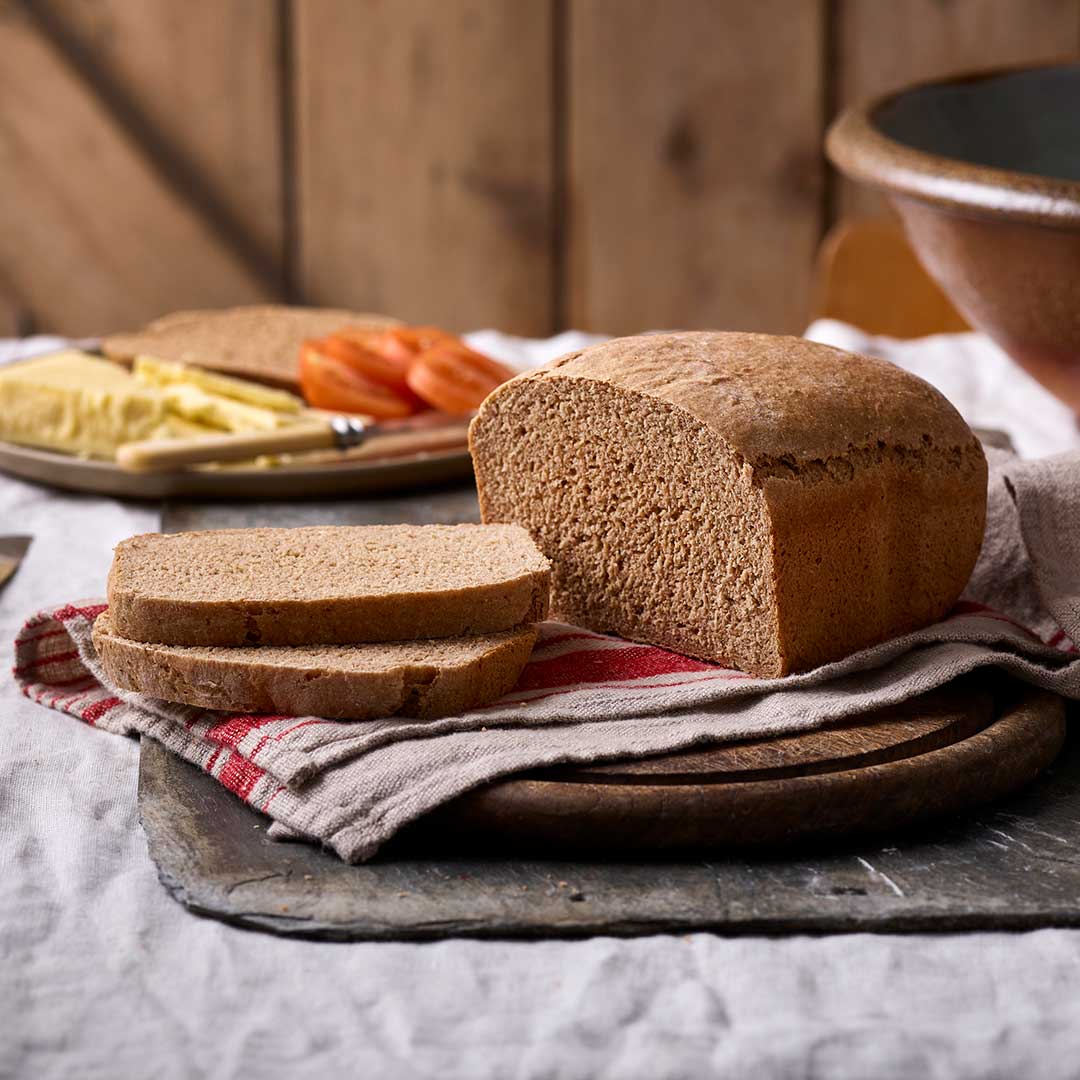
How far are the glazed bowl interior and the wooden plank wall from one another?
225 cm

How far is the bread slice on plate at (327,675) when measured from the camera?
1.77 m

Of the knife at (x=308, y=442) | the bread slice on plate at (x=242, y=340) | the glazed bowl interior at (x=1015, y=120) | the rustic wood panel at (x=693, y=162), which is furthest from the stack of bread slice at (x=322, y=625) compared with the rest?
the rustic wood panel at (x=693, y=162)

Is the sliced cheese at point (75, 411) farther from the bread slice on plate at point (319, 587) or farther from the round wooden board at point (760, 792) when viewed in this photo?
the round wooden board at point (760, 792)

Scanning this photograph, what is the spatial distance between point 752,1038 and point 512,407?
1.05m

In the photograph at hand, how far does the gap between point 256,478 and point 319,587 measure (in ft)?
3.17

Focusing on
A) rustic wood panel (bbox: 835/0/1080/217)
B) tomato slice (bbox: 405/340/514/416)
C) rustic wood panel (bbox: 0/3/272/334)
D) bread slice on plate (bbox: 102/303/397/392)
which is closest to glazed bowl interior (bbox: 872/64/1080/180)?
tomato slice (bbox: 405/340/514/416)

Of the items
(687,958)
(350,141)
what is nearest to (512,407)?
(687,958)

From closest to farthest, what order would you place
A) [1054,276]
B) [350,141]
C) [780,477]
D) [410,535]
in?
[780,477], [410,535], [1054,276], [350,141]

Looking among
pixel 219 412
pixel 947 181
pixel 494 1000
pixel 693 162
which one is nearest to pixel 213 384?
pixel 219 412

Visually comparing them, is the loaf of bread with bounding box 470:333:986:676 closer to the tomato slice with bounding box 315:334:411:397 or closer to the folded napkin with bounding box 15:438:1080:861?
the folded napkin with bounding box 15:438:1080:861

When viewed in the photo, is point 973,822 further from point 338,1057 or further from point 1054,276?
point 1054,276

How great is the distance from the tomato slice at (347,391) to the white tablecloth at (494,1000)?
5.38 feet

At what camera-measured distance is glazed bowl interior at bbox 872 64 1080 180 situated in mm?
3004

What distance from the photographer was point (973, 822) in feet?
5.67
